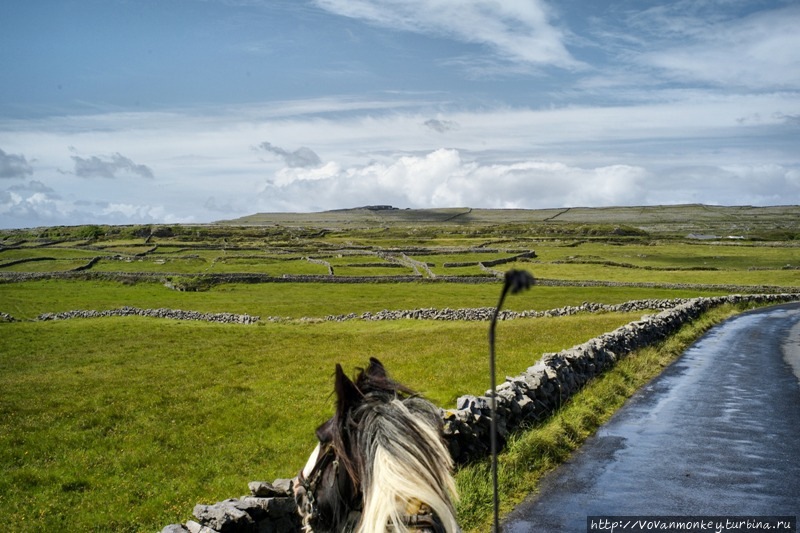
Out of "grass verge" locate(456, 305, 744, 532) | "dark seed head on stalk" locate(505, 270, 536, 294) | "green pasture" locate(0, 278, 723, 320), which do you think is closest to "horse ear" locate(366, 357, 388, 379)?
"dark seed head on stalk" locate(505, 270, 536, 294)

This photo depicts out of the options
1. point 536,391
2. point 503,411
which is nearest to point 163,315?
point 536,391

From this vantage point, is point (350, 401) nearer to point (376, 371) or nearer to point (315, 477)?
point (376, 371)

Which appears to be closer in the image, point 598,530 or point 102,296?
point 598,530

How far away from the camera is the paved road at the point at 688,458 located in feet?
32.9

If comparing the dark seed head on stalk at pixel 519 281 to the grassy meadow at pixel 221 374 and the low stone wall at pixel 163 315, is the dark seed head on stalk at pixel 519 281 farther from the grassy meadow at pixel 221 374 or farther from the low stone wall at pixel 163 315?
the low stone wall at pixel 163 315

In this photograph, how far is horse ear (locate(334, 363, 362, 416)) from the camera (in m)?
3.43

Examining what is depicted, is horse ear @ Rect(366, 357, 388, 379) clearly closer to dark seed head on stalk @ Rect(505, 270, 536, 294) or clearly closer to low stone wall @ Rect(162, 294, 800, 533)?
dark seed head on stalk @ Rect(505, 270, 536, 294)

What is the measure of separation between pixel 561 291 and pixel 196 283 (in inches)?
1683

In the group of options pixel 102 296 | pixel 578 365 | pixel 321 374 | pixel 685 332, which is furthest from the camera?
pixel 102 296

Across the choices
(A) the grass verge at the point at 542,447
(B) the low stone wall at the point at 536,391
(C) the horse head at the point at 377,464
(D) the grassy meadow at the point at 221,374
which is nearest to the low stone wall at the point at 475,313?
(D) the grassy meadow at the point at 221,374

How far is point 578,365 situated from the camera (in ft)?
65.5

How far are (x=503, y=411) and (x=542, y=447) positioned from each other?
1.20 meters

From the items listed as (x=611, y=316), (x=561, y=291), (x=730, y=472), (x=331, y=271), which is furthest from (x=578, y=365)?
(x=331, y=271)

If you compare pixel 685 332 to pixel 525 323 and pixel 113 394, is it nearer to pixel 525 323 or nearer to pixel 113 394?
pixel 525 323
